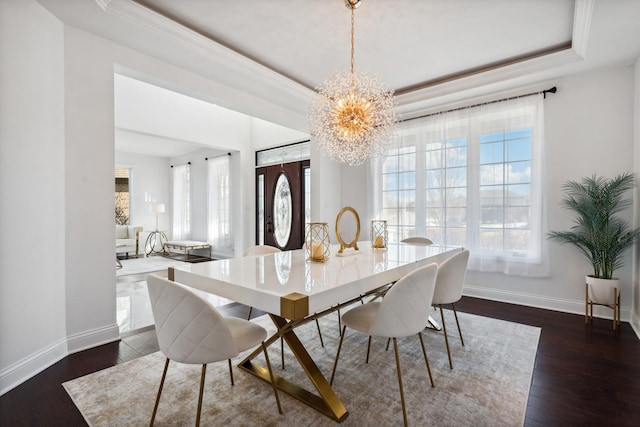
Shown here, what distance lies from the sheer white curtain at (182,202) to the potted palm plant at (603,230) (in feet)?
26.1

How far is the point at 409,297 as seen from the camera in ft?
5.23

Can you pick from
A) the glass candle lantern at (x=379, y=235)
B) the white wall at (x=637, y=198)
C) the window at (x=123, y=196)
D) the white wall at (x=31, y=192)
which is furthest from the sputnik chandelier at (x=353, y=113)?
the window at (x=123, y=196)

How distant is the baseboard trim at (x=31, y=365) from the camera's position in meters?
Answer: 1.86

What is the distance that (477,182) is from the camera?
12.7ft

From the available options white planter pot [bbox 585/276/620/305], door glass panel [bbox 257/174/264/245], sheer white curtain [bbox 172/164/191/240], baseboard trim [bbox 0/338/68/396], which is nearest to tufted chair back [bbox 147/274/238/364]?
baseboard trim [bbox 0/338/68/396]

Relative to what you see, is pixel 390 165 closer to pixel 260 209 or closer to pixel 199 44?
pixel 199 44

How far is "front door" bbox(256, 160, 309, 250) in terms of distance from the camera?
602 cm

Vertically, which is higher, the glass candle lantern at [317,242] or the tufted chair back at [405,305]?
the glass candle lantern at [317,242]

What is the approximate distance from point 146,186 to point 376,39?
782 centimetres

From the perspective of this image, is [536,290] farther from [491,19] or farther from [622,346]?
[491,19]

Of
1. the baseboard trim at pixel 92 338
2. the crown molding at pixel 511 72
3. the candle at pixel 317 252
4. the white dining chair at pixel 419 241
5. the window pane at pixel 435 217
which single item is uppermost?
the crown molding at pixel 511 72

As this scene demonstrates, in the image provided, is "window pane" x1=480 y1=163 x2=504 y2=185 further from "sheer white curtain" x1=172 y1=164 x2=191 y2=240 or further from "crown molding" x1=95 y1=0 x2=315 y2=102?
"sheer white curtain" x1=172 y1=164 x2=191 y2=240

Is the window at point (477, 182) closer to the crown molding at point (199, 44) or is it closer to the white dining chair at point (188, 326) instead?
the crown molding at point (199, 44)

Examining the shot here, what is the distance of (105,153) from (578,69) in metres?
4.75
